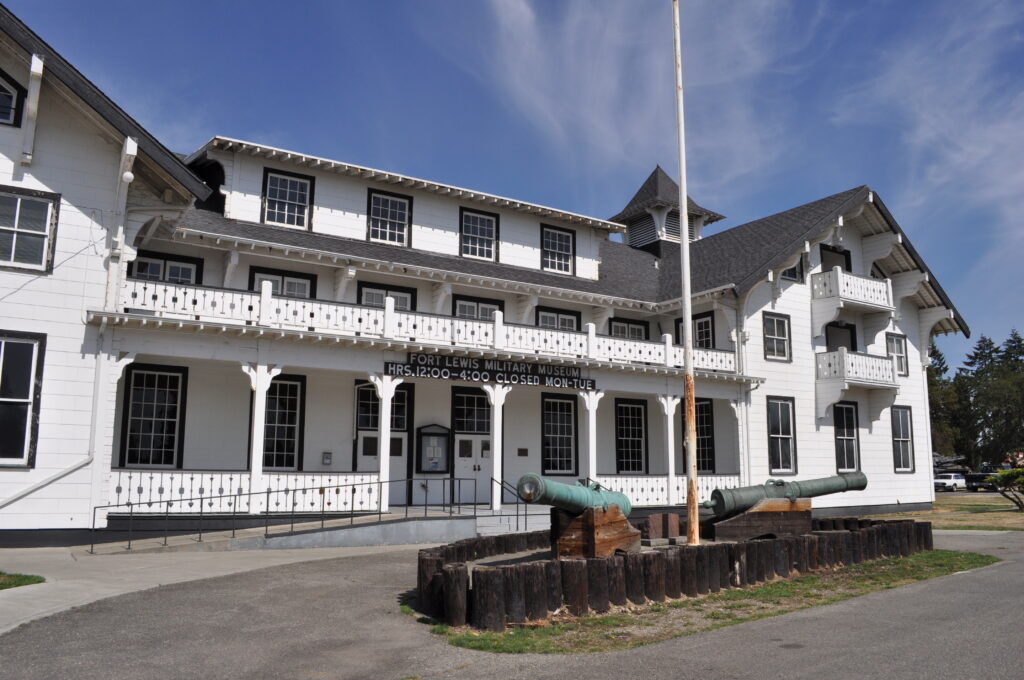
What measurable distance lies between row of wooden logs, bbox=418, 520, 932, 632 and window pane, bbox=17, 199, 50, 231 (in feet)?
35.8

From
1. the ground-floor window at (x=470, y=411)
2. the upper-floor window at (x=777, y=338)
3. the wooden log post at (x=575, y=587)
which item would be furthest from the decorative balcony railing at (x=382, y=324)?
the wooden log post at (x=575, y=587)

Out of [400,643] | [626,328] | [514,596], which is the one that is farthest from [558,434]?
[400,643]

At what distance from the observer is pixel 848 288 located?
28359 mm

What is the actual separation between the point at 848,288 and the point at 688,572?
2010cm

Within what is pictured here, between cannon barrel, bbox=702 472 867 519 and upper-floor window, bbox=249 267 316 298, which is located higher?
upper-floor window, bbox=249 267 316 298

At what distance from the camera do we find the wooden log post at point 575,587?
9742 millimetres

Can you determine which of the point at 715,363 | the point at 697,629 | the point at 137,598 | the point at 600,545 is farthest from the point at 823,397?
the point at 137,598

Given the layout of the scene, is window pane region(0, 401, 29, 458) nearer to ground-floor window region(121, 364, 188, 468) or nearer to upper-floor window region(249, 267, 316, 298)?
ground-floor window region(121, 364, 188, 468)

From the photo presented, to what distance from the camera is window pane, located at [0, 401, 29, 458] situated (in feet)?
51.4

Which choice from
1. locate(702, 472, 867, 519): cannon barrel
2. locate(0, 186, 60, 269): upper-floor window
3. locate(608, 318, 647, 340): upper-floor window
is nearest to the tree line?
locate(608, 318, 647, 340): upper-floor window

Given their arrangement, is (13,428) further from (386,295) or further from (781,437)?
(781,437)

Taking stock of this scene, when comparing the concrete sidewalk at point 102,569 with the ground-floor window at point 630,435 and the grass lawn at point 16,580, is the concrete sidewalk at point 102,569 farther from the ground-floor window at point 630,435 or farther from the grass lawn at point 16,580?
the ground-floor window at point 630,435

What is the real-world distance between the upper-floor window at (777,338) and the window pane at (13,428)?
68.9 feet

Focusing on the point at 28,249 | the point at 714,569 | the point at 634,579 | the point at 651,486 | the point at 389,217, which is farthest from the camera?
the point at 389,217
